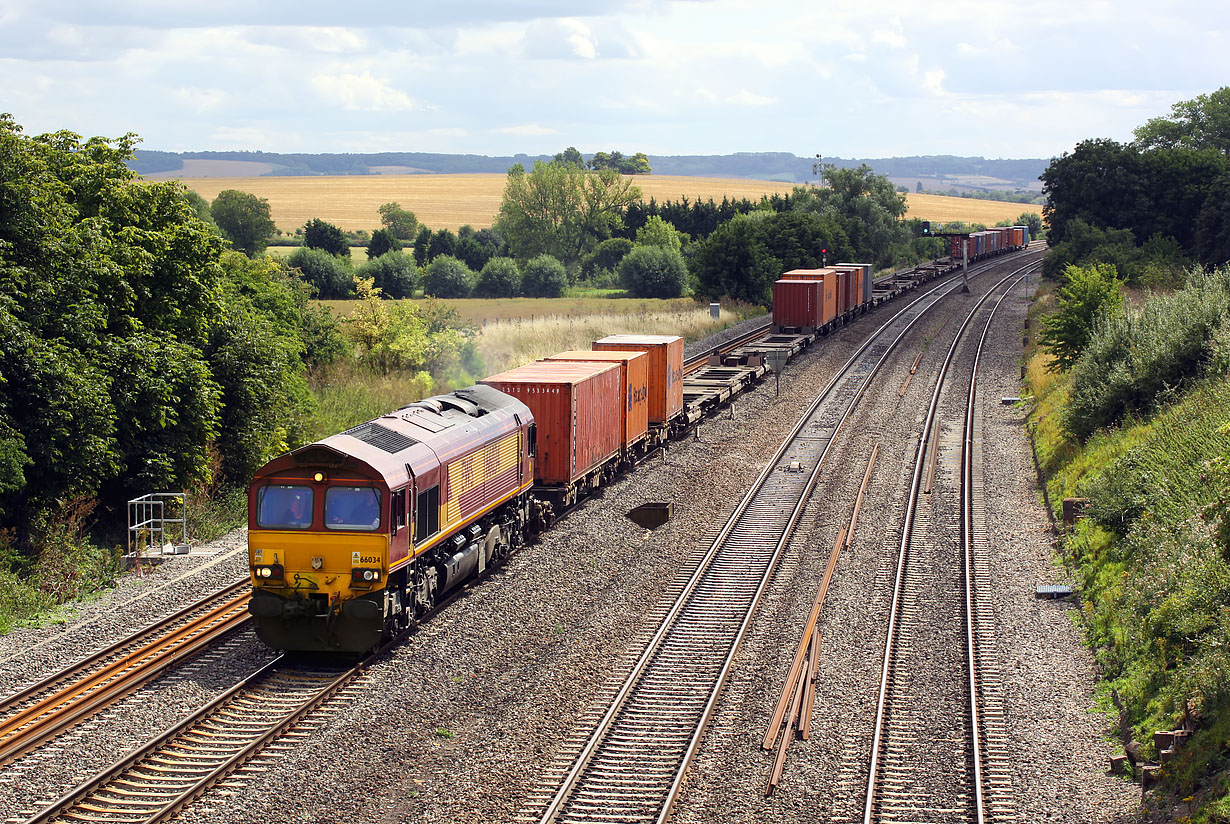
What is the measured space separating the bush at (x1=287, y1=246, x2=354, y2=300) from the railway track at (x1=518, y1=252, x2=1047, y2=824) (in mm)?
62237

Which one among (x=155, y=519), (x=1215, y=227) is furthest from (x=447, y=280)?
(x=155, y=519)

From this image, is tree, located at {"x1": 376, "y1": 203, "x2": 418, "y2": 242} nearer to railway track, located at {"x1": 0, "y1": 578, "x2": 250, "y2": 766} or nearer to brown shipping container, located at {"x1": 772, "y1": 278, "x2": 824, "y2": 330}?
brown shipping container, located at {"x1": 772, "y1": 278, "x2": 824, "y2": 330}

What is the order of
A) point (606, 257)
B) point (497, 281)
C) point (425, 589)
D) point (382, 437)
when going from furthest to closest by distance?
point (606, 257) < point (497, 281) < point (425, 589) < point (382, 437)

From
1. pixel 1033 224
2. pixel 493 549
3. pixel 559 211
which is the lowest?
pixel 493 549

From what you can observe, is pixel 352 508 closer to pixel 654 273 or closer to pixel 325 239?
pixel 654 273

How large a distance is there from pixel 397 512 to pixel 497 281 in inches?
3285

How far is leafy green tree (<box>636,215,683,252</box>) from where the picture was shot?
11431 centimetres

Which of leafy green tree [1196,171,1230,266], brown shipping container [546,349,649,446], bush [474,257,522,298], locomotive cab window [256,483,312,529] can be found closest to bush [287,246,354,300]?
bush [474,257,522,298]

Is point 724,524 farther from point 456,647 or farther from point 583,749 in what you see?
point 583,749

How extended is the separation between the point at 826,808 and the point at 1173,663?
6603 mm

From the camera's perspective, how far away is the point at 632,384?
31719 millimetres

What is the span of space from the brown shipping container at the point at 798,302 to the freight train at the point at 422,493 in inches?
1072

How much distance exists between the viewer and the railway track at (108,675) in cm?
1526

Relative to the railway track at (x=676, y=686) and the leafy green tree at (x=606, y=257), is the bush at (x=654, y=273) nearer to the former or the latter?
the leafy green tree at (x=606, y=257)
